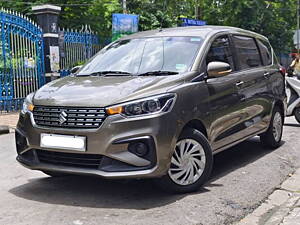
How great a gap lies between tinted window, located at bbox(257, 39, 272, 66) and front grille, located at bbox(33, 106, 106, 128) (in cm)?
350

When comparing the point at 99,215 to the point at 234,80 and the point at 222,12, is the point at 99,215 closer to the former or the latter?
the point at 234,80

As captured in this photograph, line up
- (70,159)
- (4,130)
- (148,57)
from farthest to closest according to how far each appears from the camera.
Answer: (4,130) < (148,57) < (70,159)

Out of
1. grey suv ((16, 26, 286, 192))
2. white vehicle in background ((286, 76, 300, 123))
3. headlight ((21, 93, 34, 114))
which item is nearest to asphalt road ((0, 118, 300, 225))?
grey suv ((16, 26, 286, 192))

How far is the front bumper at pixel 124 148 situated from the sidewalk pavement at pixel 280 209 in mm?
945

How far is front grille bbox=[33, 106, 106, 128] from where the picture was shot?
390 cm

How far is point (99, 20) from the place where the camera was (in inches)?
674

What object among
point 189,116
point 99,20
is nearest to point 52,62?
point 99,20

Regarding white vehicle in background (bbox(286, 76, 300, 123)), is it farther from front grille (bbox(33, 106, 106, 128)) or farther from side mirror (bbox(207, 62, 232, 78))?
front grille (bbox(33, 106, 106, 128))

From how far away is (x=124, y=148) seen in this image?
389 centimetres

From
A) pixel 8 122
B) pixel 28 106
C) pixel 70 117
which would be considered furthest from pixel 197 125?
pixel 8 122

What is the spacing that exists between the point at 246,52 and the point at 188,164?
7.54ft

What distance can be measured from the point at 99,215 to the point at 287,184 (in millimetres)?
2388

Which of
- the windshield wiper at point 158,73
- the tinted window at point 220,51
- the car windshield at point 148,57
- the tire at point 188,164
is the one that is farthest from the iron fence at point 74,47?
the tire at point 188,164

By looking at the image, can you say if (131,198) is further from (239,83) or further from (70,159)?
(239,83)
